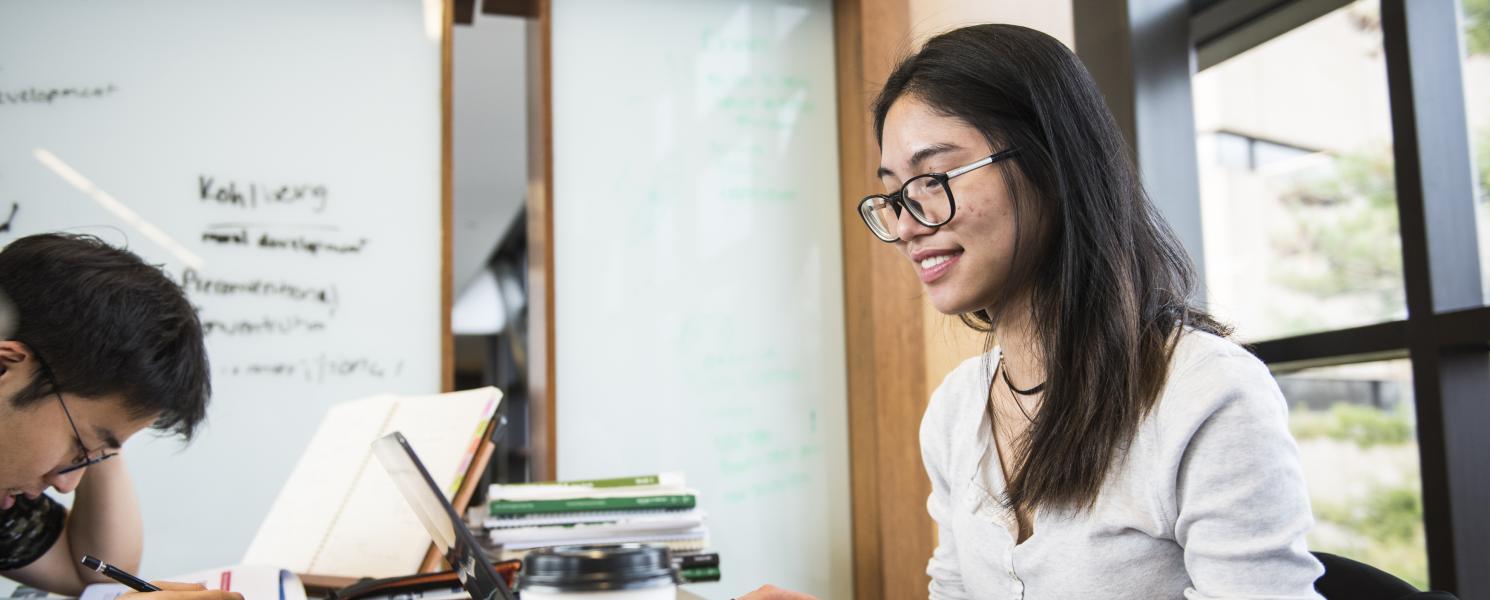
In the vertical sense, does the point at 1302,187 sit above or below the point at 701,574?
above

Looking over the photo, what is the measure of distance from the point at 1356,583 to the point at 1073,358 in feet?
0.95

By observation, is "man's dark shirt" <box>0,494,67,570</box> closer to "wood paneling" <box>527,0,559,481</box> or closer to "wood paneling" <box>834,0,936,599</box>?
"wood paneling" <box>527,0,559,481</box>

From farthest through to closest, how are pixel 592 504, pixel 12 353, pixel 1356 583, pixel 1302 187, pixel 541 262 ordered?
pixel 1302 187 < pixel 541 262 < pixel 592 504 < pixel 12 353 < pixel 1356 583

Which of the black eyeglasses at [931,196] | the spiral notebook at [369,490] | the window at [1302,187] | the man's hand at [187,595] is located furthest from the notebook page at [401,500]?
the window at [1302,187]

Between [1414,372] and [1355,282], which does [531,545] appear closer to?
[1414,372]

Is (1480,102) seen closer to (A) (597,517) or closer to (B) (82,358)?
(A) (597,517)

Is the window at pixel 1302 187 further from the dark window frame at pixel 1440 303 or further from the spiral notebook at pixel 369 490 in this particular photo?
the spiral notebook at pixel 369 490

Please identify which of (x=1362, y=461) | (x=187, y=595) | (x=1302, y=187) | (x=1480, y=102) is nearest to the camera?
(x=187, y=595)

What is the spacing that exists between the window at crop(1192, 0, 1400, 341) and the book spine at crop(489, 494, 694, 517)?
9.72 ft

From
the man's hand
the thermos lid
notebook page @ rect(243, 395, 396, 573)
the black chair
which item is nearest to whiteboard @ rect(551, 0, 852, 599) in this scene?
notebook page @ rect(243, 395, 396, 573)

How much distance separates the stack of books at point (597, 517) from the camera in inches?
54.8

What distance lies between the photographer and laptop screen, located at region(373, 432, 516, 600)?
0.72 meters

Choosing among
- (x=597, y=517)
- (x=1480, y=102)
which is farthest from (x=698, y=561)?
(x=1480, y=102)

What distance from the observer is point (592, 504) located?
4.69 feet
